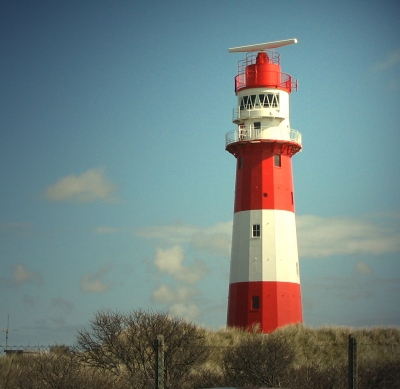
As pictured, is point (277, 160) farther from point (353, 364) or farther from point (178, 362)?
point (353, 364)

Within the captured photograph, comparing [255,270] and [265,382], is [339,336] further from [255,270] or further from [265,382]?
[265,382]

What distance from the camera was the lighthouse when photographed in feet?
120

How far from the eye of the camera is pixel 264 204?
122 feet

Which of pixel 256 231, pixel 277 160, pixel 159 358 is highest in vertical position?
pixel 277 160

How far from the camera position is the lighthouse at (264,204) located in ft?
120

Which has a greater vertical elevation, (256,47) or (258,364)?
(256,47)

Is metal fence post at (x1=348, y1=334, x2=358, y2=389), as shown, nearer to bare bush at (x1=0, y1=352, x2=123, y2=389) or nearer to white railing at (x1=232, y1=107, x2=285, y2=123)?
bare bush at (x1=0, y1=352, x2=123, y2=389)

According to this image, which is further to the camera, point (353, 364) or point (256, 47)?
point (256, 47)

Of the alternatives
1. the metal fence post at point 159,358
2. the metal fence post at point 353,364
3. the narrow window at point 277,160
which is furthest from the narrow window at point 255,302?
the metal fence post at point 159,358

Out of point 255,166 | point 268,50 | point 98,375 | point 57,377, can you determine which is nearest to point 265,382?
point 98,375

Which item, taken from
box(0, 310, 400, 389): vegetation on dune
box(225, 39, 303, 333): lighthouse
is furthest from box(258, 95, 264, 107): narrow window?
box(0, 310, 400, 389): vegetation on dune

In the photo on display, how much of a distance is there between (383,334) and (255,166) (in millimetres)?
9115

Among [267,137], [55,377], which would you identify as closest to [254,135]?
[267,137]

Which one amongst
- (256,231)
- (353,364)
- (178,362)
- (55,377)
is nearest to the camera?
(353,364)
